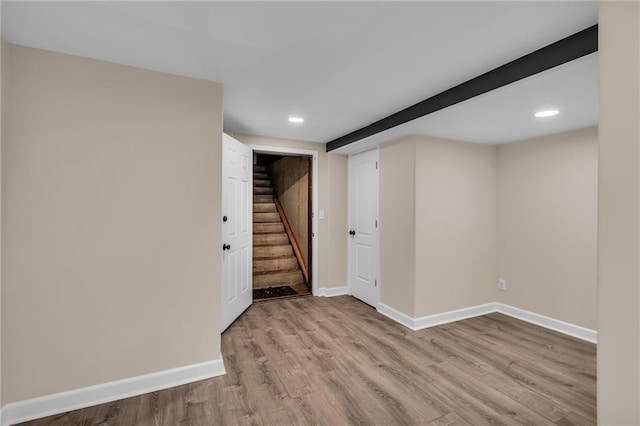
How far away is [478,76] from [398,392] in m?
2.30

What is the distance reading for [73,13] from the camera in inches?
58.5

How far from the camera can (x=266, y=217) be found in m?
5.96

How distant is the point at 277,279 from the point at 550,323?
3596mm

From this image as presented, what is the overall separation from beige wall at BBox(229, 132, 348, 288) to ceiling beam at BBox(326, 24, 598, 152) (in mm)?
1487

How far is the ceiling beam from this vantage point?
156 centimetres

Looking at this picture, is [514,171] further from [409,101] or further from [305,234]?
[305,234]

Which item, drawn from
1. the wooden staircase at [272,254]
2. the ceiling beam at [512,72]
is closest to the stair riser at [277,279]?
the wooden staircase at [272,254]

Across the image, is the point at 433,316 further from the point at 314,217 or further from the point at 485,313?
the point at 314,217

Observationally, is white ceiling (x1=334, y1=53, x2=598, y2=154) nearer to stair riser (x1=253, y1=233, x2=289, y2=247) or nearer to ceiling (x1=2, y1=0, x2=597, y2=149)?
ceiling (x1=2, y1=0, x2=597, y2=149)

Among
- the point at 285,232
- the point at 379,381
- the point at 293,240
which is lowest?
the point at 379,381

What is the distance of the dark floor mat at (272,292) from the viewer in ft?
14.1

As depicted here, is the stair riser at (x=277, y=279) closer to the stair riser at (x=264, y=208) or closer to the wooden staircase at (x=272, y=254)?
the wooden staircase at (x=272, y=254)

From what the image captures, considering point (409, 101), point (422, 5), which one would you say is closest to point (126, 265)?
point (422, 5)

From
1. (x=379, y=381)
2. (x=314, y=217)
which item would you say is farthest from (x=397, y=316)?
(x=314, y=217)
